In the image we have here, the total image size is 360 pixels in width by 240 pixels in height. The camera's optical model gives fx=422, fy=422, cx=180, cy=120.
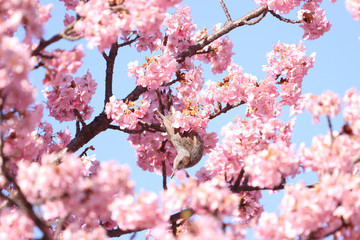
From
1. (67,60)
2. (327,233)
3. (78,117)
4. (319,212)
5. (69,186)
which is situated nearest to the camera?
(69,186)

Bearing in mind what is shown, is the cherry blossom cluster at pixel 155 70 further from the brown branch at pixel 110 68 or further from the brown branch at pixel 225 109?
the brown branch at pixel 225 109

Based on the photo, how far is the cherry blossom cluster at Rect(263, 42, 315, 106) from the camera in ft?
23.7

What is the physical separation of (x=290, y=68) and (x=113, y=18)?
4225 millimetres

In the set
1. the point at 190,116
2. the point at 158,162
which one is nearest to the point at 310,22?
the point at 190,116

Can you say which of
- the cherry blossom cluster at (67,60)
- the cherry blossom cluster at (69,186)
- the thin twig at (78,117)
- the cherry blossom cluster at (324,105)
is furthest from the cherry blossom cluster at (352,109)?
the thin twig at (78,117)

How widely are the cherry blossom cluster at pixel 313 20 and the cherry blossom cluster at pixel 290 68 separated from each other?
1.61ft

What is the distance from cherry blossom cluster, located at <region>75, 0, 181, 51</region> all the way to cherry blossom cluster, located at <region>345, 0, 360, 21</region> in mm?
2302

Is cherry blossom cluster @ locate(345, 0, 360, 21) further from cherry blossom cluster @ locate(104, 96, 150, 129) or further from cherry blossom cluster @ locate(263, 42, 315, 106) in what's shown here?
cherry blossom cluster @ locate(104, 96, 150, 129)

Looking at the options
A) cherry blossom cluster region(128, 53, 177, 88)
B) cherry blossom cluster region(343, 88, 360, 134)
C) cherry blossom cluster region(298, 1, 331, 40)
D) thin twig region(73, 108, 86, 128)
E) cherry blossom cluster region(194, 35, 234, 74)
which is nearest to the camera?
cherry blossom cluster region(343, 88, 360, 134)

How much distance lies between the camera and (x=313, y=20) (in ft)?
25.3

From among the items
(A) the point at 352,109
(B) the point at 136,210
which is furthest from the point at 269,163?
(B) the point at 136,210

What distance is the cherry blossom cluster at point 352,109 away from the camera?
412 cm

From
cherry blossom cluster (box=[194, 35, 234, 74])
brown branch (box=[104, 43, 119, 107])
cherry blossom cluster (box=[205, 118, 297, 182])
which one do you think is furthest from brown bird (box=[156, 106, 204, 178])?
cherry blossom cluster (box=[194, 35, 234, 74])

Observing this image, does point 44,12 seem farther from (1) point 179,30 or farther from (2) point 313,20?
(2) point 313,20
